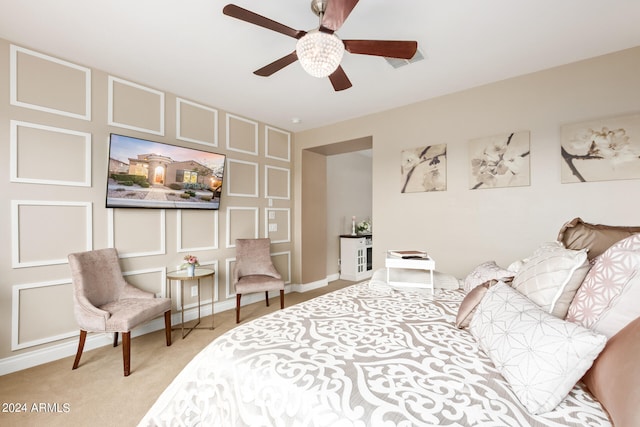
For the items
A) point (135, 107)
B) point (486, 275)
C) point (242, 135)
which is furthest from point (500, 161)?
point (135, 107)

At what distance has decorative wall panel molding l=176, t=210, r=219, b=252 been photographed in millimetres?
3221

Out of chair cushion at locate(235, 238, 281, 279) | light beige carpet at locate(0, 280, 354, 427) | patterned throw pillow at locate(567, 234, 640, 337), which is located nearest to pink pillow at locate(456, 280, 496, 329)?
patterned throw pillow at locate(567, 234, 640, 337)

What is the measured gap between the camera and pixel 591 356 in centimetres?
84

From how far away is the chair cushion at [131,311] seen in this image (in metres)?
2.14

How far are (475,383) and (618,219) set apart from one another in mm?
2451

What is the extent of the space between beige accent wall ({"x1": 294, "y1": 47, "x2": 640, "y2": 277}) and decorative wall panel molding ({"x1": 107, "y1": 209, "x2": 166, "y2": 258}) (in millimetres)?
2599

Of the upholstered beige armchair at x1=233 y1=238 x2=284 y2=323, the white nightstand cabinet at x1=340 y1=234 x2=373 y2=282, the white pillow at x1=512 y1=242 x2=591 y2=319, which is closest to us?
the white pillow at x1=512 y1=242 x2=591 y2=319

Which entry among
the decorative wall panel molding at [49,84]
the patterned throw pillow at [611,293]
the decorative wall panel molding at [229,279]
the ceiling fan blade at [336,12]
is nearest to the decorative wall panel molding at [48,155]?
the decorative wall panel molding at [49,84]

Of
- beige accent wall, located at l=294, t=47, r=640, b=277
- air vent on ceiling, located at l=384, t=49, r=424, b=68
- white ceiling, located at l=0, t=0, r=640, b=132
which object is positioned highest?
white ceiling, located at l=0, t=0, r=640, b=132

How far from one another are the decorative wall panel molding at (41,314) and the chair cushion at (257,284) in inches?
59.6

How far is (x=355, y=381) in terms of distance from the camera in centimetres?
95

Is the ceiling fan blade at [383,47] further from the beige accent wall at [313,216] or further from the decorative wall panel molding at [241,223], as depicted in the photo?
the beige accent wall at [313,216]

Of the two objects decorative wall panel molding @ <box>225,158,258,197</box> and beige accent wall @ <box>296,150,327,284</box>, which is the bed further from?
beige accent wall @ <box>296,150,327,284</box>

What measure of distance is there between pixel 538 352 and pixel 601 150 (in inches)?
96.4
